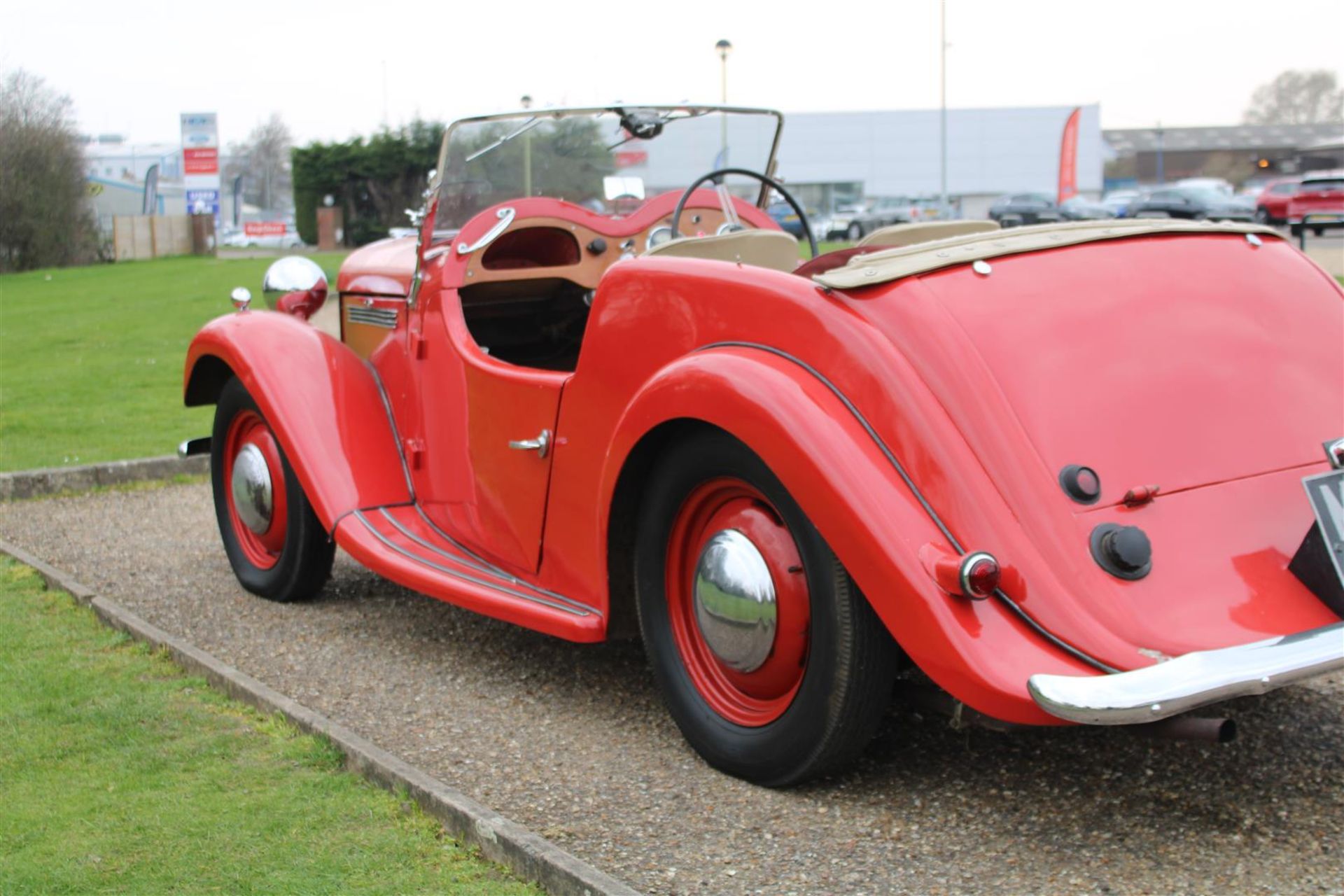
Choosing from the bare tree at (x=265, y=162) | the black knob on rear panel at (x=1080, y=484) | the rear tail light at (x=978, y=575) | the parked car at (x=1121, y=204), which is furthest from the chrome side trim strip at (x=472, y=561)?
the bare tree at (x=265, y=162)

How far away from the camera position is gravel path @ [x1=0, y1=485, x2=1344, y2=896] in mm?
2811

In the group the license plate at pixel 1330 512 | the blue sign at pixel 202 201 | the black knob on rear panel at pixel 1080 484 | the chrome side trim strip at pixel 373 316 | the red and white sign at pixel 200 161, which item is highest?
the red and white sign at pixel 200 161

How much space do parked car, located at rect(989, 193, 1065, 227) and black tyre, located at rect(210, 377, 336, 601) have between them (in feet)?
118

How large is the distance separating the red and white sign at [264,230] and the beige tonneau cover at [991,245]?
183ft

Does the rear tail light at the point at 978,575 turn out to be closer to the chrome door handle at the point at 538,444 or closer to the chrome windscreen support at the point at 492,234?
the chrome door handle at the point at 538,444

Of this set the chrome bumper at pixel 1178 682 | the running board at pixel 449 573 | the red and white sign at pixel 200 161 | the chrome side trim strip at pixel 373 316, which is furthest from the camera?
the red and white sign at pixel 200 161

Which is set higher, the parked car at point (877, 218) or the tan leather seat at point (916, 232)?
the parked car at point (877, 218)

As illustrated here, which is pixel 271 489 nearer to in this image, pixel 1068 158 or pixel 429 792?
pixel 429 792

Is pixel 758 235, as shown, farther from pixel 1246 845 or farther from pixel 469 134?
pixel 1246 845

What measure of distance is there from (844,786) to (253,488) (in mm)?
2919

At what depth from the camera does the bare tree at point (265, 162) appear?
9650 centimetres

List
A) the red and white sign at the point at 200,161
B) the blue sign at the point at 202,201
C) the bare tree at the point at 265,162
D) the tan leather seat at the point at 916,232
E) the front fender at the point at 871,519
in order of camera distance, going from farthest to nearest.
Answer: the bare tree at the point at 265,162, the red and white sign at the point at 200,161, the blue sign at the point at 202,201, the tan leather seat at the point at 916,232, the front fender at the point at 871,519

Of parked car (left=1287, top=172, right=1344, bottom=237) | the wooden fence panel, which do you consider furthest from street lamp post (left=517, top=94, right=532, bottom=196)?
the wooden fence panel

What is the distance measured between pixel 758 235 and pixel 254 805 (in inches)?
86.2
